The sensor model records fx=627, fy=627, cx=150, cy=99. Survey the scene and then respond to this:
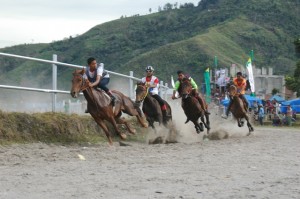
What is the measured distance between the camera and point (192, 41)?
144m

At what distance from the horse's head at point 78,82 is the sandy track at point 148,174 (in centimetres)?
195

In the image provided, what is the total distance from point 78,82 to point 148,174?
6592 millimetres

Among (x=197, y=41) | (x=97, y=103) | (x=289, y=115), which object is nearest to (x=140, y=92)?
(x=97, y=103)

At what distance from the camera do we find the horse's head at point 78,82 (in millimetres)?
15812

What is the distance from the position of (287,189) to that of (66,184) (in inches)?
119

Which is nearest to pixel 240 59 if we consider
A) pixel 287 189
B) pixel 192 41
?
pixel 192 41

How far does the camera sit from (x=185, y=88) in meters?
20.7

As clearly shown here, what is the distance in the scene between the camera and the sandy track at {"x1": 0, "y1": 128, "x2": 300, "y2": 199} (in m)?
8.05

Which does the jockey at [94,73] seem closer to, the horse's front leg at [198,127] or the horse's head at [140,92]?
the horse's head at [140,92]

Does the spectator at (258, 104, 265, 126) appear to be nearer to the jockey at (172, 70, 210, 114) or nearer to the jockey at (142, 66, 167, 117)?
the jockey at (172, 70, 210, 114)

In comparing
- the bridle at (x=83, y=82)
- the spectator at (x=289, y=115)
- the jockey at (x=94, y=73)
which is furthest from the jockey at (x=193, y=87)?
the spectator at (x=289, y=115)

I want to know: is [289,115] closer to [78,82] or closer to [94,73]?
[94,73]

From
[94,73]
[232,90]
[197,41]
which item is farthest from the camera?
[197,41]

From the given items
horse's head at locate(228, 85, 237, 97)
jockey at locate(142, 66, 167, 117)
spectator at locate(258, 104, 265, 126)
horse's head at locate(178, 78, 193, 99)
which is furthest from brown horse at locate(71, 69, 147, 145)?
spectator at locate(258, 104, 265, 126)
